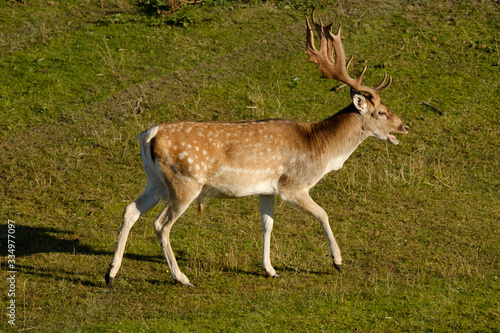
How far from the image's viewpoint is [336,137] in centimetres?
877

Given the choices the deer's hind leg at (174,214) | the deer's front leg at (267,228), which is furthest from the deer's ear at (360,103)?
the deer's hind leg at (174,214)

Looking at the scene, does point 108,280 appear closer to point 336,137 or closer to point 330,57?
point 336,137

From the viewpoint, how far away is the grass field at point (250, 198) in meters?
7.49

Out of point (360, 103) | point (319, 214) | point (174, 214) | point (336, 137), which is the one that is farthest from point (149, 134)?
point (360, 103)

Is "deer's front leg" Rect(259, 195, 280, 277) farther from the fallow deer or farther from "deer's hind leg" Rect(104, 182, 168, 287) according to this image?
"deer's hind leg" Rect(104, 182, 168, 287)

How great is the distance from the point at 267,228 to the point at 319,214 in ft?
2.25

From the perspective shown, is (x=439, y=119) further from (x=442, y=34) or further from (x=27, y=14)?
(x=27, y=14)

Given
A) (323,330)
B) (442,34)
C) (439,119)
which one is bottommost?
(323,330)

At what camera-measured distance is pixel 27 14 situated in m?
15.1

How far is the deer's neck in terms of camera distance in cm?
862

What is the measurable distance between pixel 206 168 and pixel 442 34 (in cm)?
884

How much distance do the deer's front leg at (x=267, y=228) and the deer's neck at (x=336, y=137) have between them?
86cm

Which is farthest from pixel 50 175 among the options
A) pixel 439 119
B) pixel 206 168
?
pixel 439 119

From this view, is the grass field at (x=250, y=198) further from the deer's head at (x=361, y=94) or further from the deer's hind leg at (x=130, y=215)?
the deer's head at (x=361, y=94)
